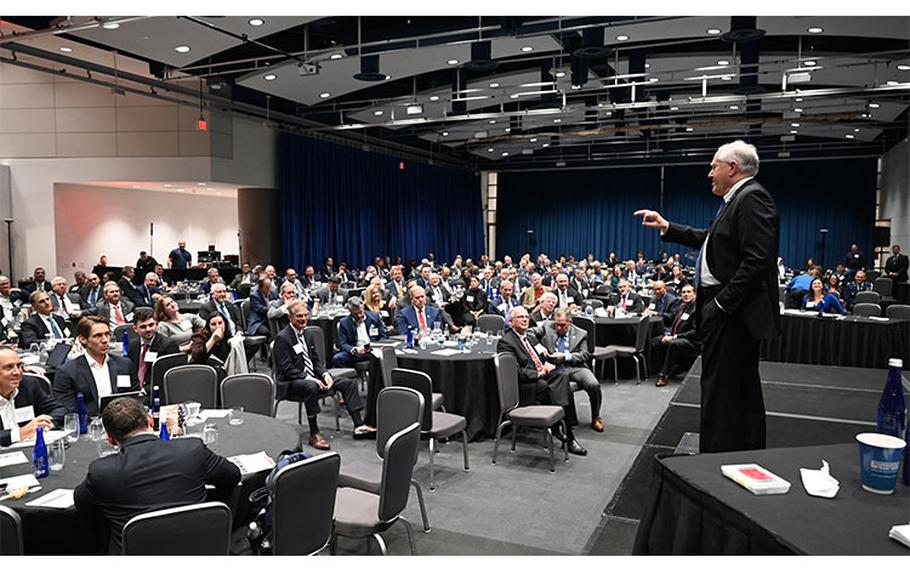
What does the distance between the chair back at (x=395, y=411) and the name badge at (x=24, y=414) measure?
206cm

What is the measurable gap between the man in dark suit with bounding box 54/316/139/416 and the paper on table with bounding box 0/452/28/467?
0.93 meters

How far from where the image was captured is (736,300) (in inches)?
96.4

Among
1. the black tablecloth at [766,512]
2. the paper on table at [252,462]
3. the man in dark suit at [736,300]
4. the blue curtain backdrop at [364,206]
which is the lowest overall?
the paper on table at [252,462]

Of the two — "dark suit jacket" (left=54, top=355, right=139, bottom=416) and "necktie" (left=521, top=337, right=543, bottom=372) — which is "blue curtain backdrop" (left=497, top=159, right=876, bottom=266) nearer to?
"necktie" (left=521, top=337, right=543, bottom=372)

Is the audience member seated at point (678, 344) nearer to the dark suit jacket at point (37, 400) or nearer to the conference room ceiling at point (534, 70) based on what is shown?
the conference room ceiling at point (534, 70)

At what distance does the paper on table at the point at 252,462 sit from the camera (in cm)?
325

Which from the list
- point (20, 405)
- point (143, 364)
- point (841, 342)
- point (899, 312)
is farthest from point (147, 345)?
point (899, 312)

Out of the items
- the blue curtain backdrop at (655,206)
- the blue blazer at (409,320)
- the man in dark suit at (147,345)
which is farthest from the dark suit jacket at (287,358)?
the blue curtain backdrop at (655,206)

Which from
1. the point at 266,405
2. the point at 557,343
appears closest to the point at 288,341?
the point at 266,405

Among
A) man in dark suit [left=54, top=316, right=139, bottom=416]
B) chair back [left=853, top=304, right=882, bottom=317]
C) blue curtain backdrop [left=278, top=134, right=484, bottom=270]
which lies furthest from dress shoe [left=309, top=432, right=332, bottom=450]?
blue curtain backdrop [left=278, top=134, right=484, bottom=270]

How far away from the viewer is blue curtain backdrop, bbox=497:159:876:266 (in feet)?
78.1

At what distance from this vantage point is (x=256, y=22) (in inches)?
368

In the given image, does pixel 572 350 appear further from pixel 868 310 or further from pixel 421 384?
pixel 868 310

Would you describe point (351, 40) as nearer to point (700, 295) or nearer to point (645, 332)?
point (645, 332)
